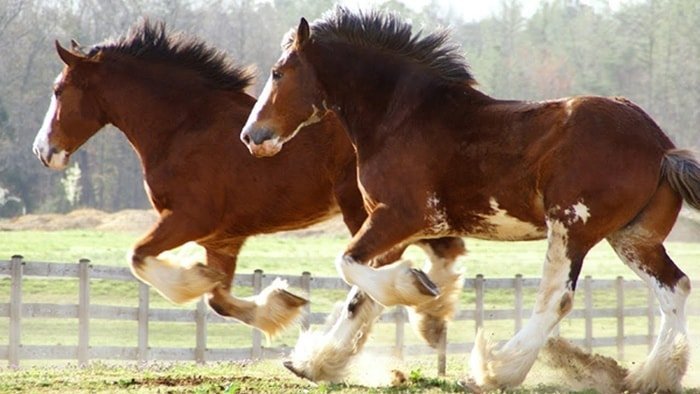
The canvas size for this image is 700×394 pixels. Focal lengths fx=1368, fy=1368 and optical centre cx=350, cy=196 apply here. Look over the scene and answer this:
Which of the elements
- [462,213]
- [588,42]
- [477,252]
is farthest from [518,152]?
[588,42]

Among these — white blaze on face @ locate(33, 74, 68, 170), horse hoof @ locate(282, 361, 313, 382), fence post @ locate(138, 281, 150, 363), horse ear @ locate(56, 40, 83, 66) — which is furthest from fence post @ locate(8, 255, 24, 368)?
horse hoof @ locate(282, 361, 313, 382)

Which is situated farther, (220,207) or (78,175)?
(78,175)

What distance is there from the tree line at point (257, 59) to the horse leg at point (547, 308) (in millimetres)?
40212

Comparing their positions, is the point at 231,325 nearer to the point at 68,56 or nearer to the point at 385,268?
the point at 68,56

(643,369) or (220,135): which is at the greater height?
(220,135)

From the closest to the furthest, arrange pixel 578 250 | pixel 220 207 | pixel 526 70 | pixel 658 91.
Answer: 1. pixel 578 250
2. pixel 220 207
3. pixel 658 91
4. pixel 526 70

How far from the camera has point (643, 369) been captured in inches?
362

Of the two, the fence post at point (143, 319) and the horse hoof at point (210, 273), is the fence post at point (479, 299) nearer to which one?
the fence post at point (143, 319)

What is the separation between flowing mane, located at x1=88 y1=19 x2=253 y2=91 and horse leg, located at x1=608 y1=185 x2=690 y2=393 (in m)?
3.78

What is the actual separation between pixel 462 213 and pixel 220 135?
2489 mm

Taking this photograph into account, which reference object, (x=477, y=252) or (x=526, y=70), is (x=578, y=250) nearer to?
(x=477, y=252)

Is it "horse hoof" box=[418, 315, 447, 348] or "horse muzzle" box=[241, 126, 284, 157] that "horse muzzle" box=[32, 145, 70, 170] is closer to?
"horse muzzle" box=[241, 126, 284, 157]

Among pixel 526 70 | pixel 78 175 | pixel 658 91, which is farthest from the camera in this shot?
pixel 526 70

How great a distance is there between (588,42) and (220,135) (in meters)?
72.4
